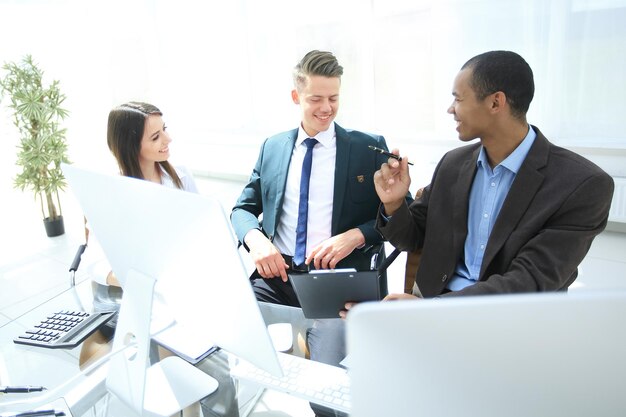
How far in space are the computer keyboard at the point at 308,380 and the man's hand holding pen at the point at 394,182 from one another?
76 centimetres

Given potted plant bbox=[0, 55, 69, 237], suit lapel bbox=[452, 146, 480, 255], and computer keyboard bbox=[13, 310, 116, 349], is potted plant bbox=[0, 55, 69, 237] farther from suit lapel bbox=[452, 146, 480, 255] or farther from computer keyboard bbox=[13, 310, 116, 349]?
suit lapel bbox=[452, 146, 480, 255]

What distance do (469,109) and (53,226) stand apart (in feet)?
13.6

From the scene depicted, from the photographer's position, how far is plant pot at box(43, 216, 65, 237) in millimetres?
4375

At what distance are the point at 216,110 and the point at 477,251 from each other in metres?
4.70

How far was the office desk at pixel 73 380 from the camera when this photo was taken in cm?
115

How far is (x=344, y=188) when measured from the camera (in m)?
2.02

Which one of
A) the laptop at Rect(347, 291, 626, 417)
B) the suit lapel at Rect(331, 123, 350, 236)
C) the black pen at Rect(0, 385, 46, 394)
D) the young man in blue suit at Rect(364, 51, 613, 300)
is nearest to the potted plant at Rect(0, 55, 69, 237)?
the suit lapel at Rect(331, 123, 350, 236)

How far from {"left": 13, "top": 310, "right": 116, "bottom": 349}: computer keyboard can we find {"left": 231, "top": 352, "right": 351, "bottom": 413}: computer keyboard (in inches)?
20.6

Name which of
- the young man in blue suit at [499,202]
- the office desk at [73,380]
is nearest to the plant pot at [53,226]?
the office desk at [73,380]


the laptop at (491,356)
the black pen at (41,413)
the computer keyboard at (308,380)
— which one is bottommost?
the computer keyboard at (308,380)

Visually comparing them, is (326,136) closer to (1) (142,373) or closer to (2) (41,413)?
(1) (142,373)

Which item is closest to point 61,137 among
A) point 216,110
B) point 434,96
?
point 216,110

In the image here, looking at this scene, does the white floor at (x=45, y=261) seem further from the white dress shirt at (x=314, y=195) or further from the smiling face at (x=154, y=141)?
the white dress shirt at (x=314, y=195)

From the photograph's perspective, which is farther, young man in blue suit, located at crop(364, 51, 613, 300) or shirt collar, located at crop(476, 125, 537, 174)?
shirt collar, located at crop(476, 125, 537, 174)
